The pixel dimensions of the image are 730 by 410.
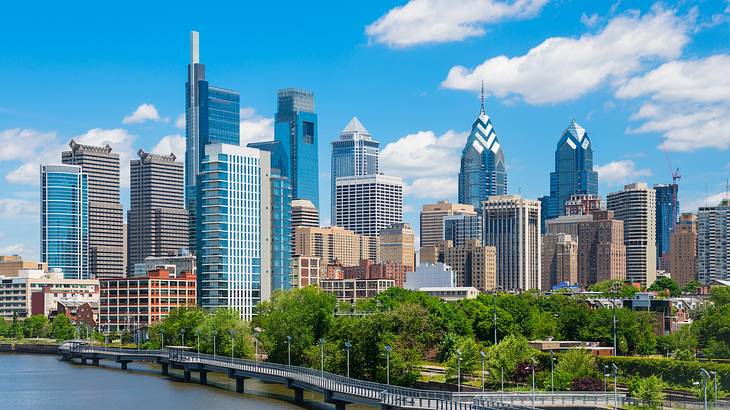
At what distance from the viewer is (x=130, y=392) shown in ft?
450

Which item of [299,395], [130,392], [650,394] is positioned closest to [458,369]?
[650,394]

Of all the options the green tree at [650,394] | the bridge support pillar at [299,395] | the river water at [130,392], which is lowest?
the river water at [130,392]

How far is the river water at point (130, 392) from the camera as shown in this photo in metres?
122

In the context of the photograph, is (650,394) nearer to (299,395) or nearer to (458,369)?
(458,369)

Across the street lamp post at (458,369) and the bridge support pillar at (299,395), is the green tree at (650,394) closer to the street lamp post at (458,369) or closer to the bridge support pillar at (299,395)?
the street lamp post at (458,369)

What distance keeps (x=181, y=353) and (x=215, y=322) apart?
18388 millimetres

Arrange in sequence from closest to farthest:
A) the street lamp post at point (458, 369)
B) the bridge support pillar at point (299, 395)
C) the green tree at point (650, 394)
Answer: the green tree at point (650, 394) → the street lamp post at point (458, 369) → the bridge support pillar at point (299, 395)

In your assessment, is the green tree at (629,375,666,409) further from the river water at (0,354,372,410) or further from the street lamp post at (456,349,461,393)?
the river water at (0,354,372,410)

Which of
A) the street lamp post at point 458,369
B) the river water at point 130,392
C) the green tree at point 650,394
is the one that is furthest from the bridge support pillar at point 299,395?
the green tree at point 650,394

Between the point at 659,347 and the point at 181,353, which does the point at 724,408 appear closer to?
the point at 659,347

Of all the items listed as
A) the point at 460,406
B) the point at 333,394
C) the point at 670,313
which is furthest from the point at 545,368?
the point at 670,313

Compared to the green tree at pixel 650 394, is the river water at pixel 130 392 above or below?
below

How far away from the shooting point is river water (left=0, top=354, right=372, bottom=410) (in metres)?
122

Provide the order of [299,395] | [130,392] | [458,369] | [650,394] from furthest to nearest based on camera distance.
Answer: [130,392]
[299,395]
[458,369]
[650,394]
